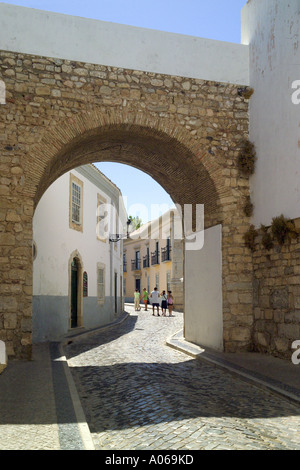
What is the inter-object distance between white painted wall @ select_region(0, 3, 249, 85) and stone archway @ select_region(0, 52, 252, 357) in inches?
6.5

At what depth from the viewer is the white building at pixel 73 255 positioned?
12.3 metres

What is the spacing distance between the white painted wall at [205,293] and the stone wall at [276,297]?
68 cm

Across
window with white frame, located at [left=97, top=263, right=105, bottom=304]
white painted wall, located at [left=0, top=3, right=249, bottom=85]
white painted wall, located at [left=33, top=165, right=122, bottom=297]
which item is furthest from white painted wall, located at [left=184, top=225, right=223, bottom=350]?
window with white frame, located at [left=97, top=263, right=105, bottom=304]

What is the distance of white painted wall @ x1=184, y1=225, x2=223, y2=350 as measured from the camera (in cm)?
914

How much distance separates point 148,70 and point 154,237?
2861 centimetres

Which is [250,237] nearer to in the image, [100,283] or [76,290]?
[76,290]

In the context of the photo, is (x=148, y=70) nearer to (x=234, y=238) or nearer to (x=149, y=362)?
(x=234, y=238)

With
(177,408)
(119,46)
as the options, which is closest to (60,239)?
(119,46)

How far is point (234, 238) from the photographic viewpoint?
29.5 ft

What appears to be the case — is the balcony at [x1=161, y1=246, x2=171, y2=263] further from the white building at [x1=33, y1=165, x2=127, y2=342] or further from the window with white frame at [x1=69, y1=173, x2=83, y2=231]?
the window with white frame at [x1=69, y1=173, x2=83, y2=231]

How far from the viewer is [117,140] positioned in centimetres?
957

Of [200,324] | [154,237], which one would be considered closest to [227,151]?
[200,324]

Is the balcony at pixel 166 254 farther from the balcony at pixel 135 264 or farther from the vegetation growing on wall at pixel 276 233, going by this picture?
the vegetation growing on wall at pixel 276 233

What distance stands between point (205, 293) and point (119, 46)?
16.0 ft
